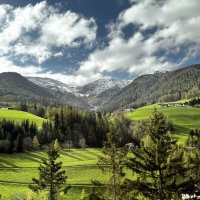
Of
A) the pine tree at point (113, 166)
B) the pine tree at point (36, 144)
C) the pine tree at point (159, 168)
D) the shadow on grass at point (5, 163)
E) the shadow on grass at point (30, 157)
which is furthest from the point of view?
the pine tree at point (36, 144)

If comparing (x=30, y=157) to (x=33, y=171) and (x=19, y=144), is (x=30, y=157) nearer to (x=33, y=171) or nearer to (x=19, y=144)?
(x=19, y=144)

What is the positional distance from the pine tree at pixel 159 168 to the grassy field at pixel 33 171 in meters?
64.9

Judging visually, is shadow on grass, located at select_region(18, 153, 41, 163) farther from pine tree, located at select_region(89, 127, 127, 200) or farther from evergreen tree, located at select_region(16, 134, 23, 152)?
pine tree, located at select_region(89, 127, 127, 200)

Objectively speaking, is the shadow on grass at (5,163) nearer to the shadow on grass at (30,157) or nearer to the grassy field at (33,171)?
the grassy field at (33,171)

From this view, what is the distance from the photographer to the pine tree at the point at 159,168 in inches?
933

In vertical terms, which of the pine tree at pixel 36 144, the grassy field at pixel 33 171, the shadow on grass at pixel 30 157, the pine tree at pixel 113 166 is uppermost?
the pine tree at pixel 113 166

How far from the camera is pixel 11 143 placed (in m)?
162

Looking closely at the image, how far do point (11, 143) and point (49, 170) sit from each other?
107m

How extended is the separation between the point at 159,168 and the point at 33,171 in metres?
97.1

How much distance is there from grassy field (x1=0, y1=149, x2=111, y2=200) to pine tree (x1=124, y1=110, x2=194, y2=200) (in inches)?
2556

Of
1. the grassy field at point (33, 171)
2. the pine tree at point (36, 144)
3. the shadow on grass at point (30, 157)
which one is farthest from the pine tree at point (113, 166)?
the pine tree at point (36, 144)

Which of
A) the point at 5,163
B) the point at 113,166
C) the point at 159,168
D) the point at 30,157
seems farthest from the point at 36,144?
the point at 159,168

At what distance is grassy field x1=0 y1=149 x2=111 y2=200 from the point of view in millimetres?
92250

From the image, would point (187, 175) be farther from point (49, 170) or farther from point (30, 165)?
point (30, 165)
